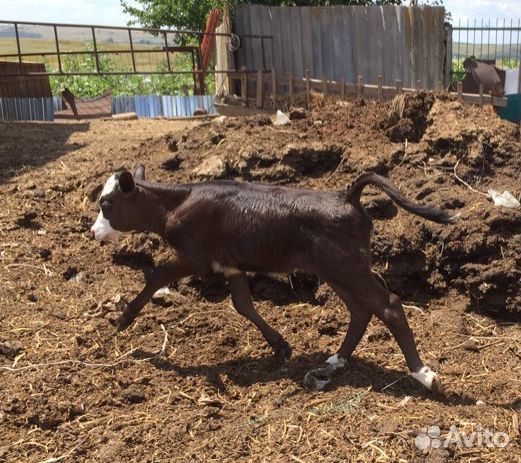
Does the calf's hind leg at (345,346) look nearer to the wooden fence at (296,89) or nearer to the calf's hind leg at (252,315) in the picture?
the calf's hind leg at (252,315)

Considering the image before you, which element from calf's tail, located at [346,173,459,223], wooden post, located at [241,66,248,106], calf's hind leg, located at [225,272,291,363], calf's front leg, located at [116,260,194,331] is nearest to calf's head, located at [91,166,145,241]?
calf's front leg, located at [116,260,194,331]

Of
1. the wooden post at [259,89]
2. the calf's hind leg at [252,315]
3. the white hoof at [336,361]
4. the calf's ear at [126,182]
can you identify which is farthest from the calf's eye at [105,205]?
the wooden post at [259,89]

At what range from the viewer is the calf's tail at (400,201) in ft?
15.8

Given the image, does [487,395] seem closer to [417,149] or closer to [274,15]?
[417,149]

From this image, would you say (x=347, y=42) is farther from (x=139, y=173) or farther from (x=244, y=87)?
(x=139, y=173)

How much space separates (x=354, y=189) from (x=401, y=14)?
1068 cm

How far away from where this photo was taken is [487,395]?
490cm

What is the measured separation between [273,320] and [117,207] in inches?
66.7

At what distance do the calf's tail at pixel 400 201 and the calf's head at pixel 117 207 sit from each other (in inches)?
80.0

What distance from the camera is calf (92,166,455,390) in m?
4.90

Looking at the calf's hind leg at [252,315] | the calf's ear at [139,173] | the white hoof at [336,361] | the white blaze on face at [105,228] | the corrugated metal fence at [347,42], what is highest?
the corrugated metal fence at [347,42]

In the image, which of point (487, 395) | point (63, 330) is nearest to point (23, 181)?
point (63, 330)

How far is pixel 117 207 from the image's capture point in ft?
20.2

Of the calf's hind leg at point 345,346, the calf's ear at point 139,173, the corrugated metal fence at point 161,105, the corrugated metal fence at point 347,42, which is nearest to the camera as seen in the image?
the calf's hind leg at point 345,346
